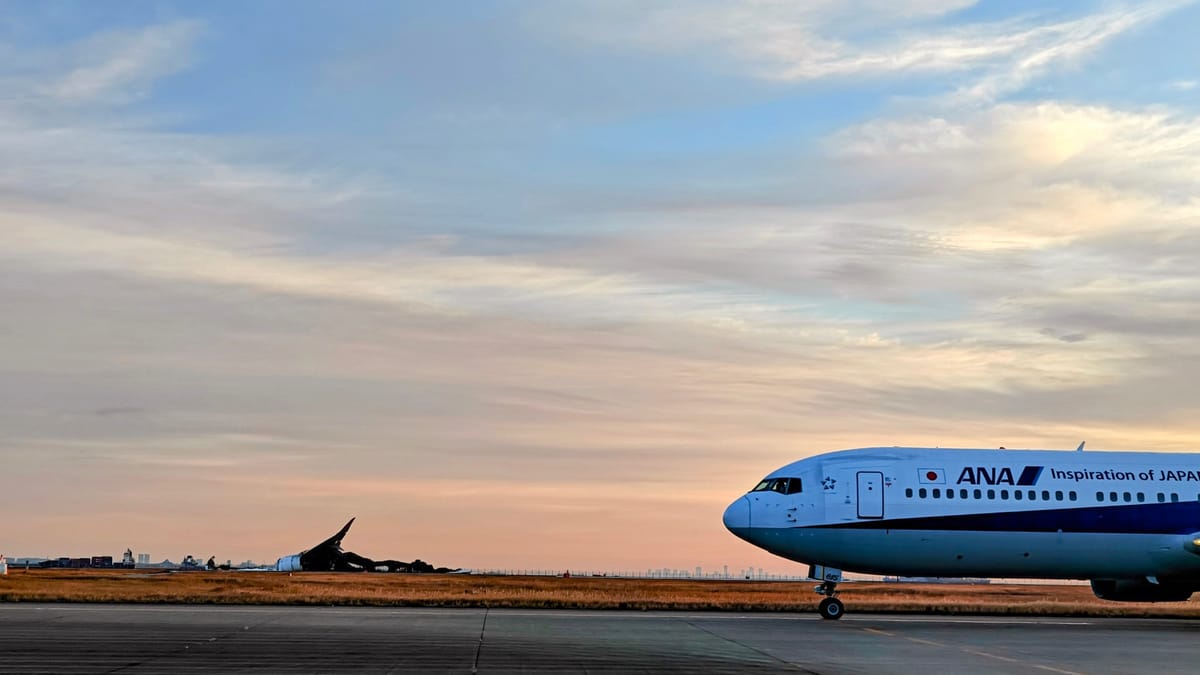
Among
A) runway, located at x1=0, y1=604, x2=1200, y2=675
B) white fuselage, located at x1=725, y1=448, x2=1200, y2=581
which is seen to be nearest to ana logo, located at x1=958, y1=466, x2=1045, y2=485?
white fuselage, located at x1=725, y1=448, x2=1200, y2=581

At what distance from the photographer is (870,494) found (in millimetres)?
38625

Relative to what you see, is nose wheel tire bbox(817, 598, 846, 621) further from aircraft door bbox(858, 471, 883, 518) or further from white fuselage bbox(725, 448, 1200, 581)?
aircraft door bbox(858, 471, 883, 518)

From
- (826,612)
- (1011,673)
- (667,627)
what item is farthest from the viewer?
(826,612)

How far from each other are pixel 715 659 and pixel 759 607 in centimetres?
2164

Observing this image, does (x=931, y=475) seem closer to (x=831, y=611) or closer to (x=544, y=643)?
(x=831, y=611)

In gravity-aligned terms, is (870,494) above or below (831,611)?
above

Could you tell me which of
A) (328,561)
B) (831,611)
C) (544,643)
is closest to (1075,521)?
(831,611)

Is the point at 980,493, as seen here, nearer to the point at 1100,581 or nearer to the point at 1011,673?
the point at 1100,581

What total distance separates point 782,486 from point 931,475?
4.58m

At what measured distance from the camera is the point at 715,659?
23.0 metres

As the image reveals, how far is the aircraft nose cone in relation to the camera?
38750mm

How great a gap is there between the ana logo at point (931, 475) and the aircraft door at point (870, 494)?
1321 millimetres

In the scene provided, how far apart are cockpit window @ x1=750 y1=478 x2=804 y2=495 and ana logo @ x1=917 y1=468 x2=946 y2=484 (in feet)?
12.2

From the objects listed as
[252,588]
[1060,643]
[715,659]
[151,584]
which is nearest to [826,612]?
[1060,643]
